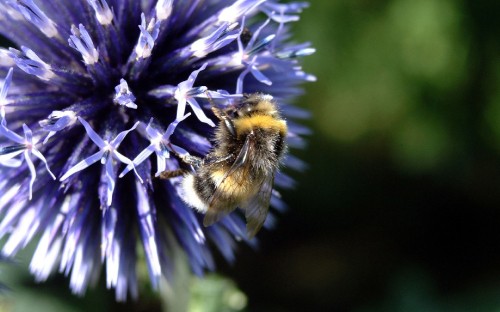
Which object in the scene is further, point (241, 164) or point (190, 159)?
point (190, 159)

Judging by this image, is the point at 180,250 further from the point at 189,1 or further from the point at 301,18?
the point at 301,18

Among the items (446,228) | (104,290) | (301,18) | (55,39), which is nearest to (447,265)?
(446,228)

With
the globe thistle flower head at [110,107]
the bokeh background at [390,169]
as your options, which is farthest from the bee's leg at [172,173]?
the bokeh background at [390,169]

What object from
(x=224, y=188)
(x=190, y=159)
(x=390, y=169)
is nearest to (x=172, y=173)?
(x=190, y=159)

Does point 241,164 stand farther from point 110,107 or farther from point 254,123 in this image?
point 110,107

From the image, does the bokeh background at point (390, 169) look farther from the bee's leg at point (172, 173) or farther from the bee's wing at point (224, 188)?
the bee's wing at point (224, 188)
